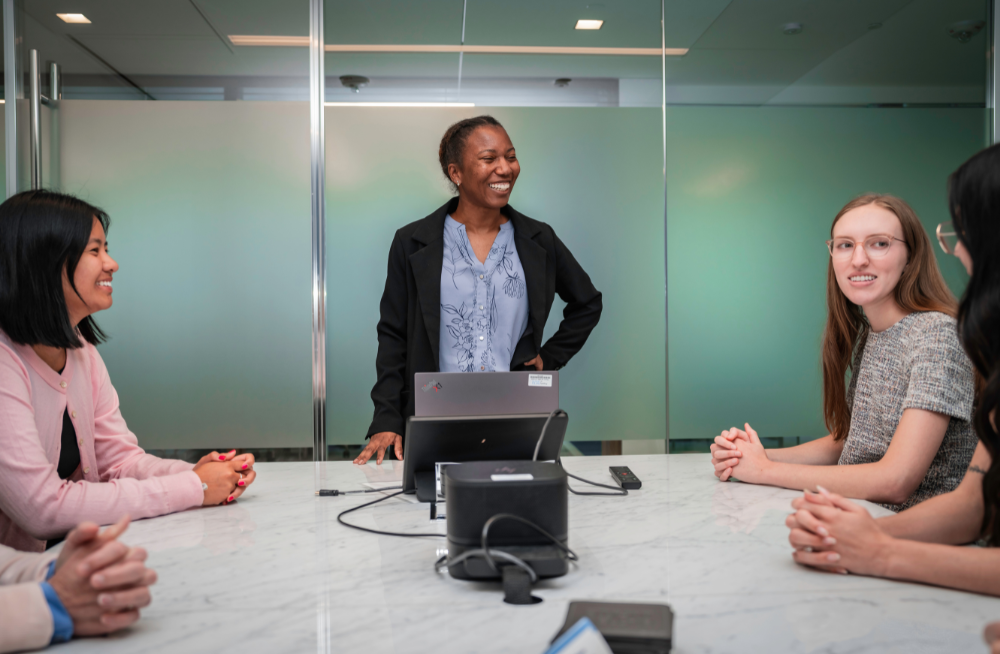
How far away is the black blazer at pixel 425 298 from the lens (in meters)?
2.49

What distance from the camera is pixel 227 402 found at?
3182 millimetres

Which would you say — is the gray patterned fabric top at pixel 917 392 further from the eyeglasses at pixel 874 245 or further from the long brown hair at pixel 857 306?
the eyeglasses at pixel 874 245

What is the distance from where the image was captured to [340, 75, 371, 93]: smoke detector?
10.4 ft

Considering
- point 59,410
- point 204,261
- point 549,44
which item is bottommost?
point 59,410

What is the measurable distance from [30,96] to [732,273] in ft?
11.1

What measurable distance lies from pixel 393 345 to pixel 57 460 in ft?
3.90

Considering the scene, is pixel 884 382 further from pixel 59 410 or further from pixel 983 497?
pixel 59 410

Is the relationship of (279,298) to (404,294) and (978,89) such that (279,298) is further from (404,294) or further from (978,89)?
(978,89)

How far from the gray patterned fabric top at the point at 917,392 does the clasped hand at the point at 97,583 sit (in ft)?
4.91

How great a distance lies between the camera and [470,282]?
101 inches

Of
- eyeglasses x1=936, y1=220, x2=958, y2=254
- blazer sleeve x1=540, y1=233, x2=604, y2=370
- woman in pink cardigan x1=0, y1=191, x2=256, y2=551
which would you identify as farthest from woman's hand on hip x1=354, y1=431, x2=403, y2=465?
eyeglasses x1=936, y1=220, x2=958, y2=254

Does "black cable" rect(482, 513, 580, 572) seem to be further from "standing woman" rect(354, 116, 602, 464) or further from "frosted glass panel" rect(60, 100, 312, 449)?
"frosted glass panel" rect(60, 100, 312, 449)

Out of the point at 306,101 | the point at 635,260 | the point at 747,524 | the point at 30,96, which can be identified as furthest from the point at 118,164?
the point at 747,524

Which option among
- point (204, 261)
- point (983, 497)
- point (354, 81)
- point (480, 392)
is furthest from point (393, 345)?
point (983, 497)
